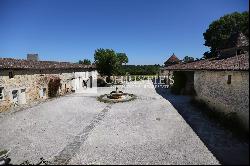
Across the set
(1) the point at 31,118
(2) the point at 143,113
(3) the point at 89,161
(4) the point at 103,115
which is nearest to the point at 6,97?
(1) the point at 31,118

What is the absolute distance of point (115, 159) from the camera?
882cm

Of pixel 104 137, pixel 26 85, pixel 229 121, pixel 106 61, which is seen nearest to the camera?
pixel 104 137

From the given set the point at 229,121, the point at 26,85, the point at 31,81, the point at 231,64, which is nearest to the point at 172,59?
the point at 31,81

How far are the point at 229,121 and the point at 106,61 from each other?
2728 centimetres

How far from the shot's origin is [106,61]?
36.8m

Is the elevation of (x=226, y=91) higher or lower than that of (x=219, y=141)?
higher

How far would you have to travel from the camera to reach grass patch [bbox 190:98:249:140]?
35.0 feet

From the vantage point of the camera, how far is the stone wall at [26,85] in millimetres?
18906

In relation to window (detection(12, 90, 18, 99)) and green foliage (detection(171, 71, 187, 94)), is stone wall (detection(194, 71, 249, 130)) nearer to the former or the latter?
green foliage (detection(171, 71, 187, 94))

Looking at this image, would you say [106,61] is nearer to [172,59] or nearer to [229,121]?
[172,59]

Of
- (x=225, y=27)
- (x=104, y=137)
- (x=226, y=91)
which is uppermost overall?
(x=225, y=27)

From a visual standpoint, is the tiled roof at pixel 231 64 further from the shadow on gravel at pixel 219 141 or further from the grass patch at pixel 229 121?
the shadow on gravel at pixel 219 141

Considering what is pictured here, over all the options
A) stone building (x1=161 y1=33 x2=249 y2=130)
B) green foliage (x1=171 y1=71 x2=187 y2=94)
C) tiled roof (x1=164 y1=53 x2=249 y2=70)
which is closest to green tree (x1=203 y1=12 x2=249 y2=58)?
stone building (x1=161 y1=33 x2=249 y2=130)

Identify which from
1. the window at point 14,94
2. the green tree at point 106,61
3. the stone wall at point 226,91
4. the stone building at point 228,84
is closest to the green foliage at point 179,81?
the stone building at point 228,84
